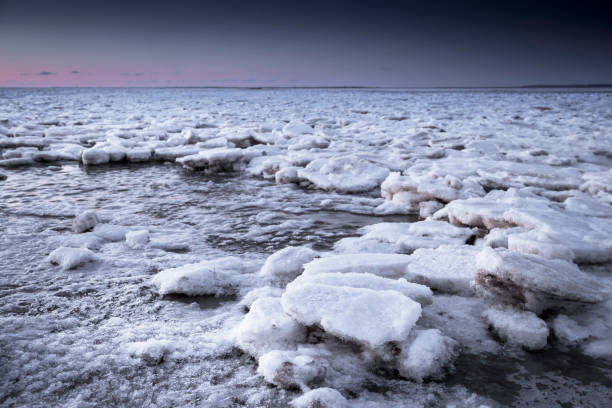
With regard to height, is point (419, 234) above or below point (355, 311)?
below

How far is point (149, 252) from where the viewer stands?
8.92 ft

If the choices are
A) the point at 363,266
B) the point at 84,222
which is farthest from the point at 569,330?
the point at 84,222

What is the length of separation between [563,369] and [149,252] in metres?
2.28

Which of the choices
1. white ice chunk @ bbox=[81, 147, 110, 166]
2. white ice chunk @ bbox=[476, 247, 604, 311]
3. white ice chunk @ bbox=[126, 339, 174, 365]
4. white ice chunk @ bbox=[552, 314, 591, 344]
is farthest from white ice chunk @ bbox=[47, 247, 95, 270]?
white ice chunk @ bbox=[81, 147, 110, 166]

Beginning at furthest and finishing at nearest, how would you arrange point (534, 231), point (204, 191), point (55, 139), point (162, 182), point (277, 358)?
1. point (55, 139)
2. point (162, 182)
3. point (204, 191)
4. point (534, 231)
5. point (277, 358)

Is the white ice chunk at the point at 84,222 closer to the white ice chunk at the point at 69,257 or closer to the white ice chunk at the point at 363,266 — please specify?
the white ice chunk at the point at 69,257

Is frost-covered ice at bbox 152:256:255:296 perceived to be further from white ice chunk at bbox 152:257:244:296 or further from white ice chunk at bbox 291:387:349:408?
white ice chunk at bbox 291:387:349:408

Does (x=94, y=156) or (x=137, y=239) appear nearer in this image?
(x=137, y=239)

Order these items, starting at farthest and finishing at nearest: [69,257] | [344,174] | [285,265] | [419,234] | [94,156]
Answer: [94,156] < [344,174] < [419,234] < [69,257] < [285,265]

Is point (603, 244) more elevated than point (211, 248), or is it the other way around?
point (603, 244)

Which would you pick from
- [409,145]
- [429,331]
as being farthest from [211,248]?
[409,145]

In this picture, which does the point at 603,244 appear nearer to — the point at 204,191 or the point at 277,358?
the point at 277,358

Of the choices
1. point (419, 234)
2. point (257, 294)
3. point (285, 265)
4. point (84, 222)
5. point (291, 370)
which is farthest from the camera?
point (84, 222)

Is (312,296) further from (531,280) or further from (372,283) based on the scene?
(531,280)
